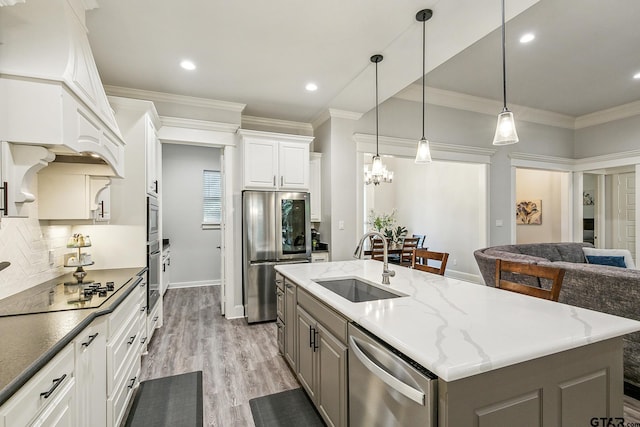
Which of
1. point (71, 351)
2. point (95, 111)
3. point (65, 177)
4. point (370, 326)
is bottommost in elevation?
point (71, 351)

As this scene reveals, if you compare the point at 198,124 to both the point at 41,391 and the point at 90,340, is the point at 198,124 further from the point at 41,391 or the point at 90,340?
the point at 41,391

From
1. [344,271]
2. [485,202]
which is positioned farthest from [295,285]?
[485,202]

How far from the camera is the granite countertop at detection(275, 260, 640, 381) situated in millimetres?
975

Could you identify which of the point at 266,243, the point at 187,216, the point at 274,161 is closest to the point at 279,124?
the point at 274,161

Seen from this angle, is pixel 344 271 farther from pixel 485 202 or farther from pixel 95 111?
pixel 485 202

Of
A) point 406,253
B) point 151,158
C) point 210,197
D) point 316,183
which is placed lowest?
point 406,253

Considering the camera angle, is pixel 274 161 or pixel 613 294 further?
pixel 274 161

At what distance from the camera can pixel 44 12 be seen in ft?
5.16

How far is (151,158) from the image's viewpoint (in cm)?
323

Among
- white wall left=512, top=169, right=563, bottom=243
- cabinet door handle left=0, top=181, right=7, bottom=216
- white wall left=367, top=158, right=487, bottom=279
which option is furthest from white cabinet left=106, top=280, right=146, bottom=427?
white wall left=512, top=169, right=563, bottom=243

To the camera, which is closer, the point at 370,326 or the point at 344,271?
the point at 370,326

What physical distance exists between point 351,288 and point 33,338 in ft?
6.01

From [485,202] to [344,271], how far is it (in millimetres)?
4029

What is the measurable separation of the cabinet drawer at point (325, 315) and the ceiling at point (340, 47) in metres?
2.22
